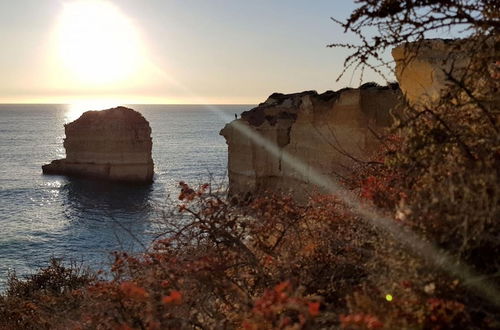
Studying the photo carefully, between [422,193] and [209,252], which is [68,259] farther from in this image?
[422,193]

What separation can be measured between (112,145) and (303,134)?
26.7 m

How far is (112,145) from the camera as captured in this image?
5091cm

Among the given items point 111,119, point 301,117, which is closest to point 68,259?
point 301,117

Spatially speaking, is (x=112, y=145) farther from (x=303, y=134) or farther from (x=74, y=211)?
(x=303, y=134)

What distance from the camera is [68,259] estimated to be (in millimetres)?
24828

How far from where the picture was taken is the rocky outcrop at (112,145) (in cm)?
5075

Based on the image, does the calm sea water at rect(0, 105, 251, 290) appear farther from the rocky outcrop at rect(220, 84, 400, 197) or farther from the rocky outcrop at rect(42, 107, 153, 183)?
the rocky outcrop at rect(220, 84, 400, 197)

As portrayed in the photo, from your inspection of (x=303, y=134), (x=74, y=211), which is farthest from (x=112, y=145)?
(x=303, y=134)

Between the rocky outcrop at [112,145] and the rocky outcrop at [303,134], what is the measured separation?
1873cm

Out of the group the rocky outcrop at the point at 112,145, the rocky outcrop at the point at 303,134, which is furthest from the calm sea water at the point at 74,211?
the rocky outcrop at the point at 303,134

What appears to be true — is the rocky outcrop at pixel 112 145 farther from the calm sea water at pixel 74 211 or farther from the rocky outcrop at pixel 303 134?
the rocky outcrop at pixel 303 134

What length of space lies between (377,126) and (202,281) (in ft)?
63.0

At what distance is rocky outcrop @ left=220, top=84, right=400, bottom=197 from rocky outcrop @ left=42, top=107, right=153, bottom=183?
18.7 meters

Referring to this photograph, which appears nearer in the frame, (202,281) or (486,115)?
(486,115)
